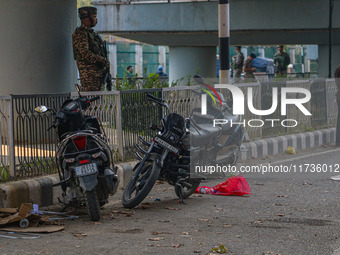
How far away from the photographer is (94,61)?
11758 millimetres

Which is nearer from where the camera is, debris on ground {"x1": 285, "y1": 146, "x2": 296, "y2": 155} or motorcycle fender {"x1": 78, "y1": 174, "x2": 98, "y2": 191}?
motorcycle fender {"x1": 78, "y1": 174, "x2": 98, "y2": 191}

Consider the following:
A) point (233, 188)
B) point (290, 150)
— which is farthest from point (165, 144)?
point (290, 150)

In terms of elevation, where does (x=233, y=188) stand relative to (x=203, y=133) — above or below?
below

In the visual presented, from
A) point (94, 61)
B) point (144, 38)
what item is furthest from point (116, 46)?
point (94, 61)

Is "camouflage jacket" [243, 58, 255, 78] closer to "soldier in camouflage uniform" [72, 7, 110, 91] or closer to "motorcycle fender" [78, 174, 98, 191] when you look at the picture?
"soldier in camouflage uniform" [72, 7, 110, 91]

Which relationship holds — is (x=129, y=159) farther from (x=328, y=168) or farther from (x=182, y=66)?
(x=182, y=66)

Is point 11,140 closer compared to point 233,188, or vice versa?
point 11,140

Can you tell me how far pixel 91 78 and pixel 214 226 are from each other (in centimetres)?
486

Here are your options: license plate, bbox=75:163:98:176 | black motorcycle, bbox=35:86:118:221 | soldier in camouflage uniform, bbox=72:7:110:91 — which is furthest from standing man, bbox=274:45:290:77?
license plate, bbox=75:163:98:176

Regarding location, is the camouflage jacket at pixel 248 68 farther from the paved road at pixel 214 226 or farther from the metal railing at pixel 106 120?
the paved road at pixel 214 226

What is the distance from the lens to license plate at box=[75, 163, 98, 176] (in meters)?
7.93

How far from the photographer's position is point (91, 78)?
39.1 feet

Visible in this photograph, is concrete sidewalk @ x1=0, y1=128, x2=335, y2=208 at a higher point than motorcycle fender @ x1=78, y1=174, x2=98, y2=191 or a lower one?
lower

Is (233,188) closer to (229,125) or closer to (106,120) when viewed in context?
(229,125)
